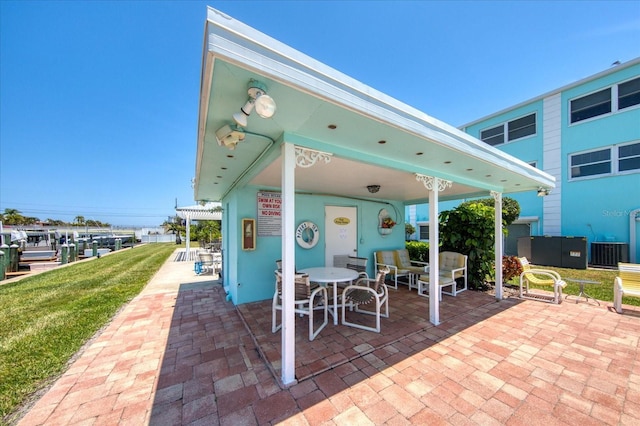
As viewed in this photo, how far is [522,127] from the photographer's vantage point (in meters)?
10.9

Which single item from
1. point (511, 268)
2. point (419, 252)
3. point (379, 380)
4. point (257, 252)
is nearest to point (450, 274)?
point (511, 268)

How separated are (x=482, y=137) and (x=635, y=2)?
8.45 metres

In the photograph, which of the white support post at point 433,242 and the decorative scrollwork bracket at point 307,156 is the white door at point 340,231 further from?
the decorative scrollwork bracket at point 307,156

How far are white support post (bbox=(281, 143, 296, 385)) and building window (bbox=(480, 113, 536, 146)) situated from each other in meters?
13.1

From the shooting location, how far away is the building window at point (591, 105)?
8.68 meters

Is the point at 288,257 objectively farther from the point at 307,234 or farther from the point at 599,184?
the point at 599,184

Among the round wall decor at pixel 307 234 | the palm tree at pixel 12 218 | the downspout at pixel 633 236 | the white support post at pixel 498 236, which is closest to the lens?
the white support post at pixel 498 236

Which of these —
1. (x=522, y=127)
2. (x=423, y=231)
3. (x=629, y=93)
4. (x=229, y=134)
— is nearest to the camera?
(x=229, y=134)

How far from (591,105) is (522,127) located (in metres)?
2.17

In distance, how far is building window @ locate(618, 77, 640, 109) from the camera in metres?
8.08

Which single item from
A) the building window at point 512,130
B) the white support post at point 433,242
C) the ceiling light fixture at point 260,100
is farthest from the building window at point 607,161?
the ceiling light fixture at point 260,100

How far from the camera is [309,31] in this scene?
15.2ft

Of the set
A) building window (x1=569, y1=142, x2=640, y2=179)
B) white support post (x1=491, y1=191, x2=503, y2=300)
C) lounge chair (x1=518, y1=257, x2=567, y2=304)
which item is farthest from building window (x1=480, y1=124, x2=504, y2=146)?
lounge chair (x1=518, y1=257, x2=567, y2=304)

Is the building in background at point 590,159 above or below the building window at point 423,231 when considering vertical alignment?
above
